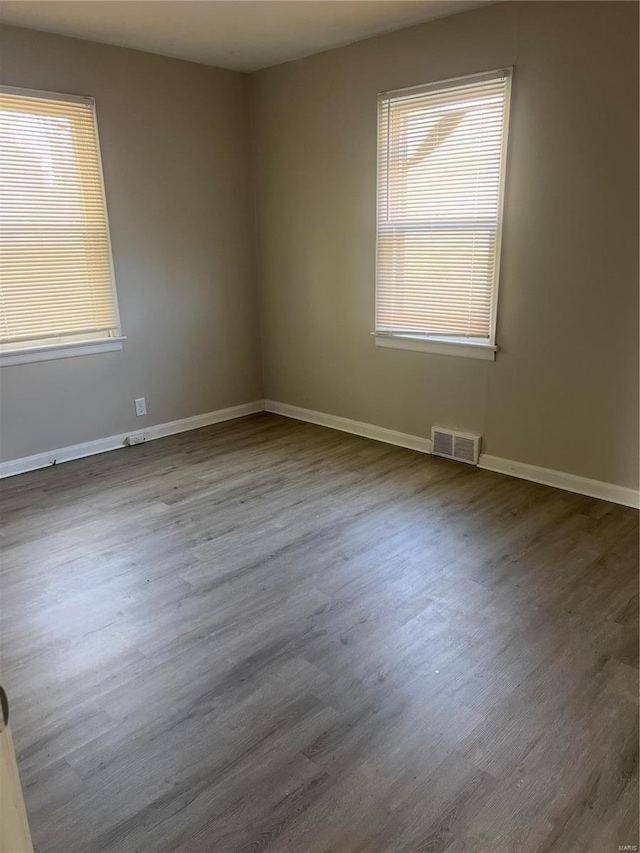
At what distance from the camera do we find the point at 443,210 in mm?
3699

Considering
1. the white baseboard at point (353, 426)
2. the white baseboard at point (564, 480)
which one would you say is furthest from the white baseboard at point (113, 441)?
the white baseboard at point (564, 480)

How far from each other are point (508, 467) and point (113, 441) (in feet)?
9.00

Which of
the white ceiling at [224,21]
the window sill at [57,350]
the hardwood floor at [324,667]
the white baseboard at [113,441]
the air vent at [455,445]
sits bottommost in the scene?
the hardwood floor at [324,667]

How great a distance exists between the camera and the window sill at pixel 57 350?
12.5 feet

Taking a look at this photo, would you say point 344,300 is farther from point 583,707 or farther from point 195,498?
point 583,707

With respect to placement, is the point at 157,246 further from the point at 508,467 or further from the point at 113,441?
the point at 508,467

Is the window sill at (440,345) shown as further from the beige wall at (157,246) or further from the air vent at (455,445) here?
the beige wall at (157,246)

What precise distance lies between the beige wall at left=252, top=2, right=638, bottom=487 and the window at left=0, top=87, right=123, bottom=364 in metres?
1.42

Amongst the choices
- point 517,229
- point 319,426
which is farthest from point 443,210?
point 319,426

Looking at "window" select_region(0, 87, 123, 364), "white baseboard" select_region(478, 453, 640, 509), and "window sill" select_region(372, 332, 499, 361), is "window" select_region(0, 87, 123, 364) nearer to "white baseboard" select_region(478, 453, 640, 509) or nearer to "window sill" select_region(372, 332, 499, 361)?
"window sill" select_region(372, 332, 499, 361)

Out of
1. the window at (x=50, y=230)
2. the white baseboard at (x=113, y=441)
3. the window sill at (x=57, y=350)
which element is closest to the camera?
the window at (x=50, y=230)

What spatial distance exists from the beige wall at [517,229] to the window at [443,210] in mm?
86

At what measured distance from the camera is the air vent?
153 inches

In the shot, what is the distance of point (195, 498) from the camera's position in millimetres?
3557
